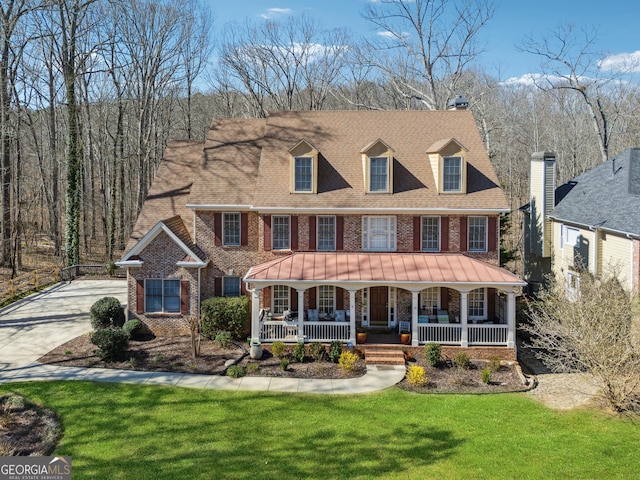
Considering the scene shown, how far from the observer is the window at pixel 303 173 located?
68.9ft

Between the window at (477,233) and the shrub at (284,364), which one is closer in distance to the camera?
the shrub at (284,364)

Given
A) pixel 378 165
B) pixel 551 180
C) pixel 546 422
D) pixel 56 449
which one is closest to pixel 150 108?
pixel 378 165

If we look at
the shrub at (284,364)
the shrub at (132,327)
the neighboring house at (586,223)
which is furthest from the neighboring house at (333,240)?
the neighboring house at (586,223)

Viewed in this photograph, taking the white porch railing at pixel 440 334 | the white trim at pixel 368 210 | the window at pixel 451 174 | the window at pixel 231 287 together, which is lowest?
the white porch railing at pixel 440 334

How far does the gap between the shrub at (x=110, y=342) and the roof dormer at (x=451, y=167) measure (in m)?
13.8

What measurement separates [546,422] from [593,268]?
950cm

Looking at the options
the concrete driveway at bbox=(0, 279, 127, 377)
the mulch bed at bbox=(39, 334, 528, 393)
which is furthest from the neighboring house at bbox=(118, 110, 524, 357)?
the concrete driveway at bbox=(0, 279, 127, 377)

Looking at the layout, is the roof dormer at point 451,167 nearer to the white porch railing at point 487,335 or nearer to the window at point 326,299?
the white porch railing at point 487,335

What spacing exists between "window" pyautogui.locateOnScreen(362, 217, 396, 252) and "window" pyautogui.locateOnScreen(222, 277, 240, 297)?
5.68 meters

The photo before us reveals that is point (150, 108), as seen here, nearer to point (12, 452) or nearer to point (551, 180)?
point (551, 180)

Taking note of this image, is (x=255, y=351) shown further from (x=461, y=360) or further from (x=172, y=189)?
(x=172, y=189)

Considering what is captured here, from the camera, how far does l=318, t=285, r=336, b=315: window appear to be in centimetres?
2062

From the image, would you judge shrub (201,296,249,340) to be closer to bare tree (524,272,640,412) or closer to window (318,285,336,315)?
window (318,285,336,315)

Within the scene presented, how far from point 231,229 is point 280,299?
12.2 feet
